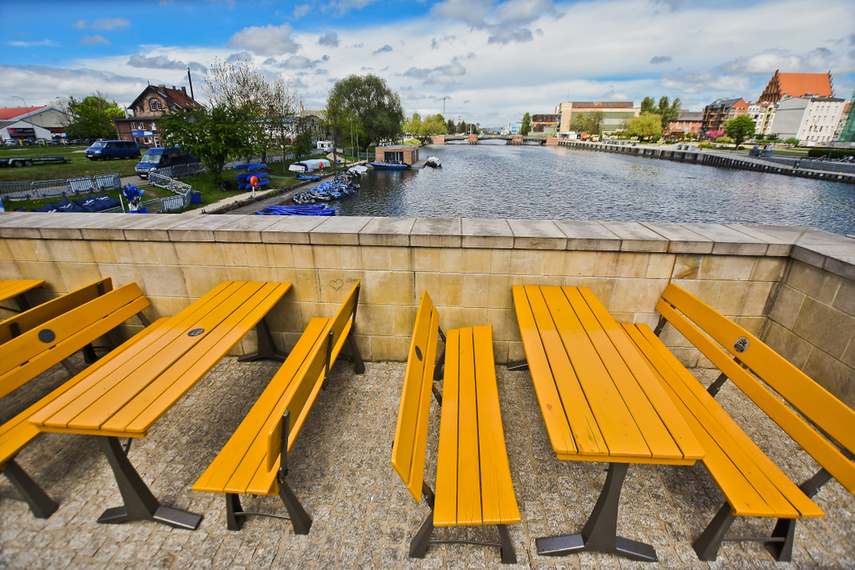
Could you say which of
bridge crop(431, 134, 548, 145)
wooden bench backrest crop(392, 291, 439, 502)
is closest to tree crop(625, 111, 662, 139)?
bridge crop(431, 134, 548, 145)

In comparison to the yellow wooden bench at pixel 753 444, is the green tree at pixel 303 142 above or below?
above

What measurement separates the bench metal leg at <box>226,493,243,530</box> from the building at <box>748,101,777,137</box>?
14538 centimetres

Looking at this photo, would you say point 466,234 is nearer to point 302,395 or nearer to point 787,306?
point 302,395

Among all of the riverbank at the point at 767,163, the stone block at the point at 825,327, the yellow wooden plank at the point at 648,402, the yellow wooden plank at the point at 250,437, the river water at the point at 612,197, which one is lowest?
the river water at the point at 612,197

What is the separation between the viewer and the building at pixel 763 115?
348ft

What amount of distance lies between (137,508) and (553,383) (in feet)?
9.54

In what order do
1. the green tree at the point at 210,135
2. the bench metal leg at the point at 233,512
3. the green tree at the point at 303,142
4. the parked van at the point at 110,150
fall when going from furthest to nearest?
the green tree at the point at 303,142, the parked van at the point at 110,150, the green tree at the point at 210,135, the bench metal leg at the point at 233,512

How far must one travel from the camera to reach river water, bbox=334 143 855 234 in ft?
93.4

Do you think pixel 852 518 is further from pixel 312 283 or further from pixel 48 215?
pixel 48 215

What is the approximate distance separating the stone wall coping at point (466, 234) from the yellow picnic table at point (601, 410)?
96 cm

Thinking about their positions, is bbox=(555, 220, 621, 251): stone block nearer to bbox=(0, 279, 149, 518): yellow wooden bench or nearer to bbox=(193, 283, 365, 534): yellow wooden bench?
bbox=(193, 283, 365, 534): yellow wooden bench

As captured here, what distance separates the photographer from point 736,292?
394 centimetres

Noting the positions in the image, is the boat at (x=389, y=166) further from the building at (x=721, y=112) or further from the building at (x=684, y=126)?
the building at (x=684, y=126)

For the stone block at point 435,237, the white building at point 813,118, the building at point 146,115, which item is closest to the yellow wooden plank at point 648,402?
the stone block at point 435,237
